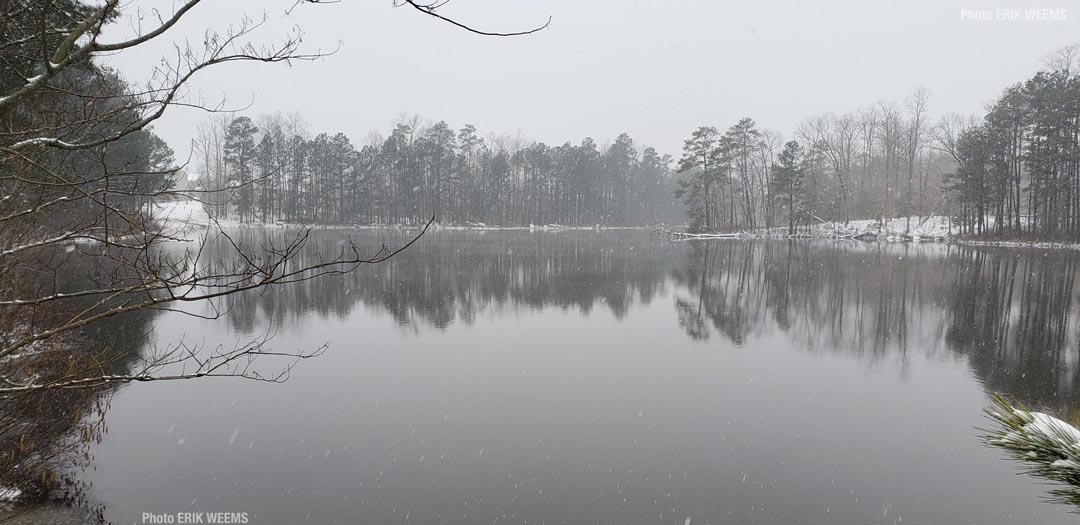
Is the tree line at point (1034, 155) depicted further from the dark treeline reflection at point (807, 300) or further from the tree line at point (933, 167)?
the dark treeline reflection at point (807, 300)

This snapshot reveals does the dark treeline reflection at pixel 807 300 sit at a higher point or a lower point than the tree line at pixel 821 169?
lower

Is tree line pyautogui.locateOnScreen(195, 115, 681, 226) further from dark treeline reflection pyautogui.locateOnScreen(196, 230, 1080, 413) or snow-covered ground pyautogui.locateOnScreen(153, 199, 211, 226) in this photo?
dark treeline reflection pyautogui.locateOnScreen(196, 230, 1080, 413)

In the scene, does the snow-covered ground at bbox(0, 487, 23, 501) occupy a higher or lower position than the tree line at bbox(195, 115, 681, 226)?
lower

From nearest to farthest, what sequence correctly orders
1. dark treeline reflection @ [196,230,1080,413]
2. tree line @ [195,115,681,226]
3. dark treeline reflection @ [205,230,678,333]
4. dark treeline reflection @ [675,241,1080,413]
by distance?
dark treeline reflection @ [675,241,1080,413], dark treeline reflection @ [196,230,1080,413], dark treeline reflection @ [205,230,678,333], tree line @ [195,115,681,226]

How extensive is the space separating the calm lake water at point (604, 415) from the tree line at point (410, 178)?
58.7 m

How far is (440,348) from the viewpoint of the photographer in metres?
11.8

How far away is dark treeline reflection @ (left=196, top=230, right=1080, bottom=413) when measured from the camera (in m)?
11.3

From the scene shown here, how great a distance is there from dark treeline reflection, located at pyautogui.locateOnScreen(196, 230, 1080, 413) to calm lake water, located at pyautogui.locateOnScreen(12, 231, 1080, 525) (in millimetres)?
120

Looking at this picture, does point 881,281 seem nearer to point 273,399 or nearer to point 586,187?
point 273,399

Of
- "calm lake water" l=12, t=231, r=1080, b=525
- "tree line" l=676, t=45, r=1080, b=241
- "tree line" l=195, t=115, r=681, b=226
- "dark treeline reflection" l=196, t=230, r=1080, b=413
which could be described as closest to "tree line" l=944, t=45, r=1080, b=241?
"tree line" l=676, t=45, r=1080, b=241

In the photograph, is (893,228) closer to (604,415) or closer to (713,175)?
(713,175)

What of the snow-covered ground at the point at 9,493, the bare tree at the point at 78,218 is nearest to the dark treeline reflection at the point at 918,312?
the bare tree at the point at 78,218

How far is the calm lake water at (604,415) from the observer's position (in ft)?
19.0

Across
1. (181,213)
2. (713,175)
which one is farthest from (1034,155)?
(181,213)
